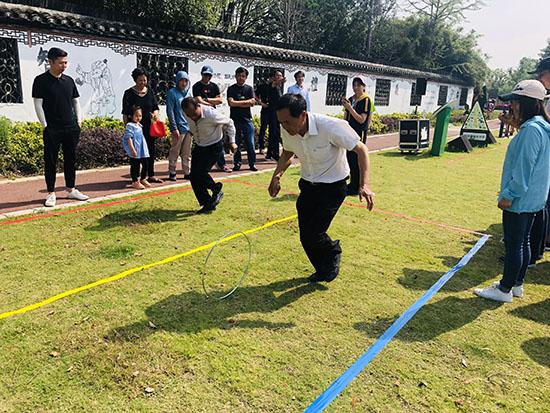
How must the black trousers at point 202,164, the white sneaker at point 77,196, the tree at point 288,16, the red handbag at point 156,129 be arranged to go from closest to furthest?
the black trousers at point 202,164
the white sneaker at point 77,196
the red handbag at point 156,129
the tree at point 288,16

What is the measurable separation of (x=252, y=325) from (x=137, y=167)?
4661 millimetres

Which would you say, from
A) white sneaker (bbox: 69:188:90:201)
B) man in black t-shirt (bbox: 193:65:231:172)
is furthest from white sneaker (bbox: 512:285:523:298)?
white sneaker (bbox: 69:188:90:201)

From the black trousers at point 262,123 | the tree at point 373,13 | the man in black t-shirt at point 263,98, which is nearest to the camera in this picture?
the man in black t-shirt at point 263,98

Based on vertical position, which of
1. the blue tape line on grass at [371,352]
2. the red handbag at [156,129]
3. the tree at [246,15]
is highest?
the tree at [246,15]

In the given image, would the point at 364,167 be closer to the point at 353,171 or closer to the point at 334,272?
the point at 334,272

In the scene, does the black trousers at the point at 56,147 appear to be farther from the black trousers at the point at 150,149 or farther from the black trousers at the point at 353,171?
the black trousers at the point at 353,171

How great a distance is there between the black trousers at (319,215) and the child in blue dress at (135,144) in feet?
12.6

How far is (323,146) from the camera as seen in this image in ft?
11.7

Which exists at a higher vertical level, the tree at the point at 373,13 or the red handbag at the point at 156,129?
the tree at the point at 373,13

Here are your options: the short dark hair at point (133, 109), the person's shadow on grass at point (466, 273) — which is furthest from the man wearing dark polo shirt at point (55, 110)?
the person's shadow on grass at point (466, 273)

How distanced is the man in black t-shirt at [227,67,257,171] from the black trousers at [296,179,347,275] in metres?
4.84

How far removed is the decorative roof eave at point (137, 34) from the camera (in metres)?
8.41

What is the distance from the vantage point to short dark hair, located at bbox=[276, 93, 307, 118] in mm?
3301

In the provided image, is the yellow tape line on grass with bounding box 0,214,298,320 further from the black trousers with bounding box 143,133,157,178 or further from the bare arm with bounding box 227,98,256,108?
the bare arm with bounding box 227,98,256,108
